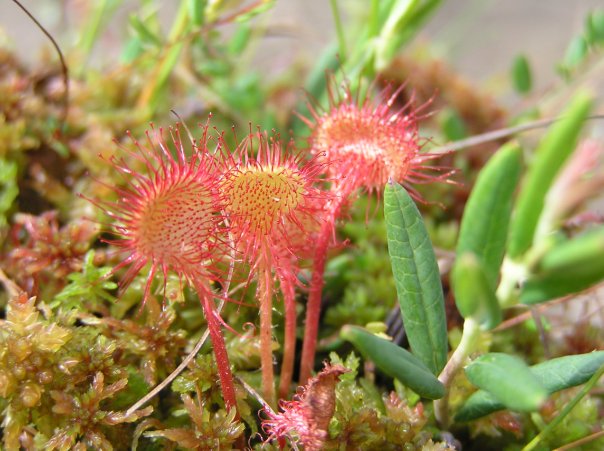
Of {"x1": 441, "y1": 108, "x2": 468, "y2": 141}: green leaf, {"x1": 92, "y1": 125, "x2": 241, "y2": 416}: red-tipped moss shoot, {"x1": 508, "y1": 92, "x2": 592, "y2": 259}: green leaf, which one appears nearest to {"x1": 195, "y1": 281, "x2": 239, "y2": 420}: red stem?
{"x1": 92, "y1": 125, "x2": 241, "y2": 416}: red-tipped moss shoot

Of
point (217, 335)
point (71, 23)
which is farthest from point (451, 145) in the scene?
point (71, 23)

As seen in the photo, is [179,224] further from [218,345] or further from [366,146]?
[366,146]

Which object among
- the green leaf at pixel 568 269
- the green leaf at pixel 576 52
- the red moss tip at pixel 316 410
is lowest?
the red moss tip at pixel 316 410

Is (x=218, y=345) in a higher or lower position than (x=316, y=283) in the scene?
lower

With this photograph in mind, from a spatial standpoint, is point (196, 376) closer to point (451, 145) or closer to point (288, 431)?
point (288, 431)

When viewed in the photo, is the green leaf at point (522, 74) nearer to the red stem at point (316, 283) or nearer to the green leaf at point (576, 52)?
the green leaf at point (576, 52)

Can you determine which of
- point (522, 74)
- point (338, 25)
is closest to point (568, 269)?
point (338, 25)

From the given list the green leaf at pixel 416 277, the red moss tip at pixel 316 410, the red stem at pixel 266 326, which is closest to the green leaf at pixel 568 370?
the green leaf at pixel 416 277
